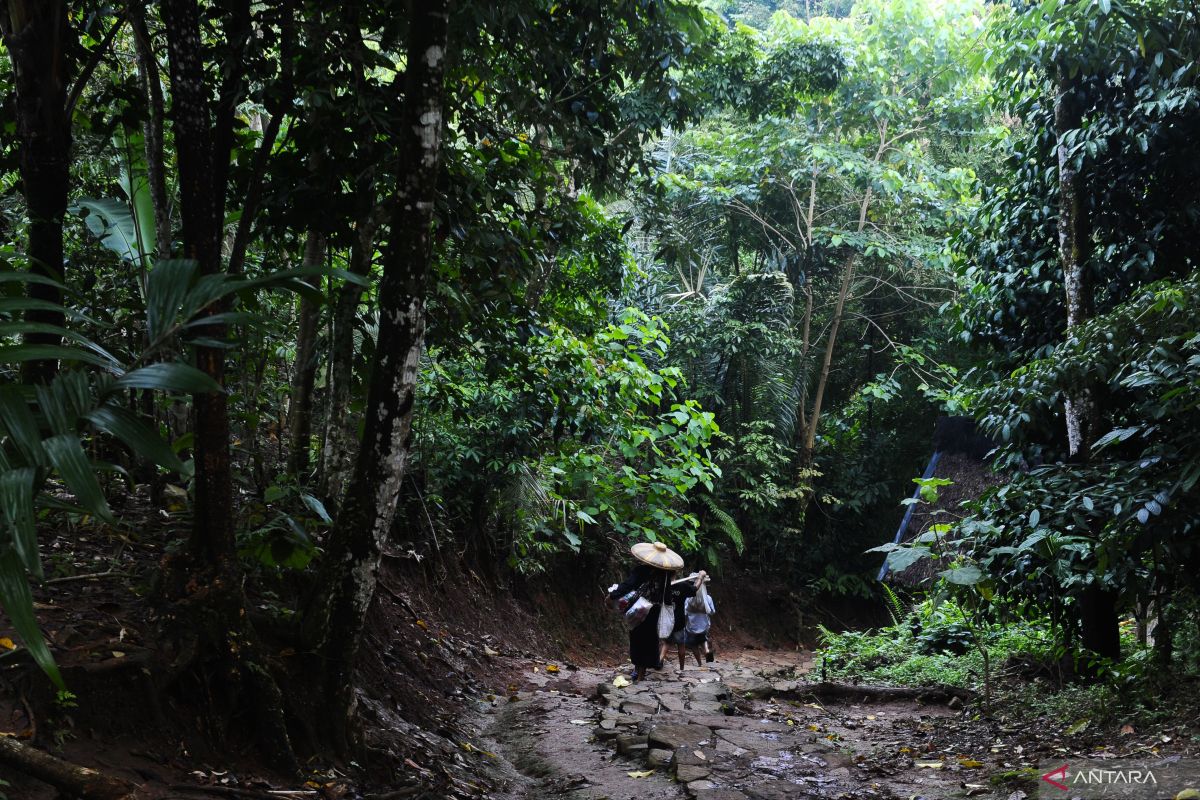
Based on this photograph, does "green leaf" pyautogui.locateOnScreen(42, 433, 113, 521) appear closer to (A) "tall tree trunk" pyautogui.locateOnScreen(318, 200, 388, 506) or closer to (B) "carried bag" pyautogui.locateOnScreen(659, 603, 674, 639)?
(A) "tall tree trunk" pyautogui.locateOnScreen(318, 200, 388, 506)

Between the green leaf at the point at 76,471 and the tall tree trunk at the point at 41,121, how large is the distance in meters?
2.53

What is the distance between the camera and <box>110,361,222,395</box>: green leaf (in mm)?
1878

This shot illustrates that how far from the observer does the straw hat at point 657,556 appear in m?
8.59

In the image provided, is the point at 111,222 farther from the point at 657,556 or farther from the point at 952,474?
the point at 952,474

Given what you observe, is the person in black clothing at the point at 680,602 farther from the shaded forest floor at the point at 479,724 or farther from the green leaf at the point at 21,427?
the green leaf at the point at 21,427

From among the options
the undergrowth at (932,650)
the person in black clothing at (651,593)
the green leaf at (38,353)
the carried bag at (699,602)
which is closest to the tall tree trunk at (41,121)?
the green leaf at (38,353)

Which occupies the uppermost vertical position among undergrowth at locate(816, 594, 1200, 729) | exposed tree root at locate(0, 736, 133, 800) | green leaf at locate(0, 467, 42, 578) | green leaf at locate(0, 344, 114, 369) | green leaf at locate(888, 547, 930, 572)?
green leaf at locate(0, 344, 114, 369)

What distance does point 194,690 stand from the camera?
3.52 meters

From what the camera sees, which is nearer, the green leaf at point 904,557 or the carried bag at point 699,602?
the green leaf at point 904,557

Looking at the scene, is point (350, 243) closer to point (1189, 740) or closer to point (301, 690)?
point (301, 690)

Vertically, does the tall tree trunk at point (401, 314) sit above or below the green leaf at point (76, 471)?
above

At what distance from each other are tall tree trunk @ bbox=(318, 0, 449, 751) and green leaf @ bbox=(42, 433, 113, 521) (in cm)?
205

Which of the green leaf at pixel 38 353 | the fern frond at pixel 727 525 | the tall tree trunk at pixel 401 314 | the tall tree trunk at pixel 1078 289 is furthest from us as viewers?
the fern frond at pixel 727 525

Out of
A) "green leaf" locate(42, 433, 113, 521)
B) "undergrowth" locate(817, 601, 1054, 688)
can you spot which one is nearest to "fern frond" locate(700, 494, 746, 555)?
"undergrowth" locate(817, 601, 1054, 688)
